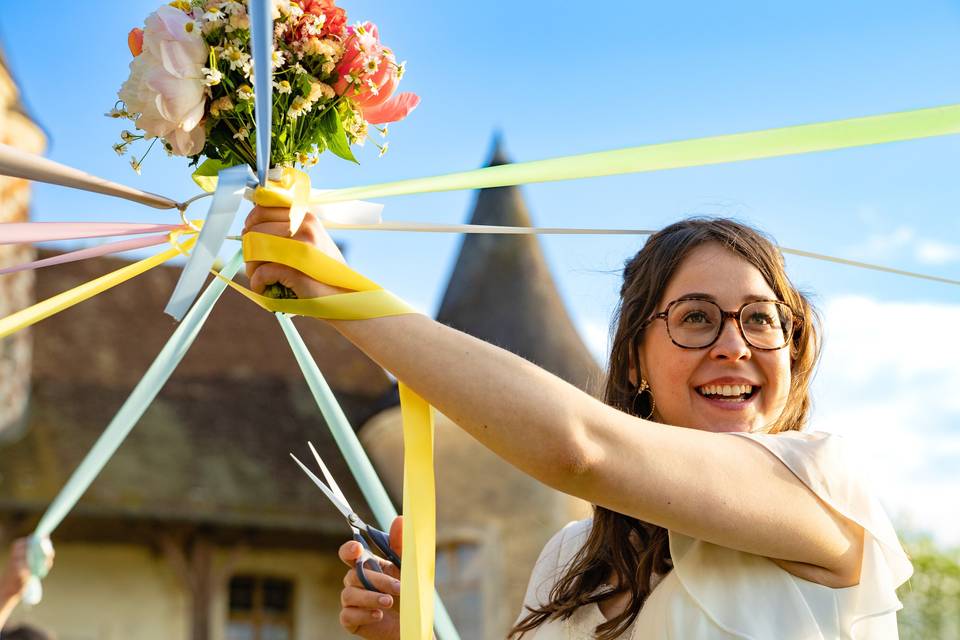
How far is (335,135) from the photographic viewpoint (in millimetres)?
2379

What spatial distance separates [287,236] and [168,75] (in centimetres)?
39

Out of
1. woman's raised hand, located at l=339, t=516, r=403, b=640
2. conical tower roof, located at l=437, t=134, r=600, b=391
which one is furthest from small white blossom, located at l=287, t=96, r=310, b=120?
conical tower roof, located at l=437, t=134, r=600, b=391

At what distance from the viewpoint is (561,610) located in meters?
2.51

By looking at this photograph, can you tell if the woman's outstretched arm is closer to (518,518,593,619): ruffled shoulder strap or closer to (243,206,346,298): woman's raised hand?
(243,206,346,298): woman's raised hand

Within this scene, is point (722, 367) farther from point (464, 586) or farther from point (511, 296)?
point (511, 296)

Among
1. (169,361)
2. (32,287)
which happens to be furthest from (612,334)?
(32,287)

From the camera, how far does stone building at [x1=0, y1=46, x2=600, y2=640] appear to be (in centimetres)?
1538

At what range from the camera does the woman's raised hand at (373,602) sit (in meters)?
2.60

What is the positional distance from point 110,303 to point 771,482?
17.6 m

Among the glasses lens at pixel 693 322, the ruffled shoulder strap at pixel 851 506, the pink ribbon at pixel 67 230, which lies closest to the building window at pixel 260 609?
the pink ribbon at pixel 67 230

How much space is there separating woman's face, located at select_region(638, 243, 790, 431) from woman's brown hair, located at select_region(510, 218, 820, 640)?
39 millimetres

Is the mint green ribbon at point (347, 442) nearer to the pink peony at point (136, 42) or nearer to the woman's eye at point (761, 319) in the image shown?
the pink peony at point (136, 42)

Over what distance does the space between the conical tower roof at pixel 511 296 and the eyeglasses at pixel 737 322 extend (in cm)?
1433

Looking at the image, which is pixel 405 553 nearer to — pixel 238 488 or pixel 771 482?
pixel 771 482
